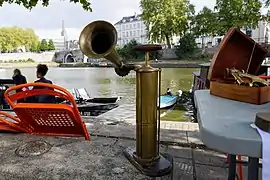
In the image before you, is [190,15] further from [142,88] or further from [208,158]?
[142,88]

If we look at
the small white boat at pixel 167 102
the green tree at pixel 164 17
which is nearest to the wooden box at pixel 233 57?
A: the small white boat at pixel 167 102

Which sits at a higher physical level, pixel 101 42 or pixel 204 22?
pixel 204 22

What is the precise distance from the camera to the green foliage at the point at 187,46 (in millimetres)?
41125

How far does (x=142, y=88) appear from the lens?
80.4 inches

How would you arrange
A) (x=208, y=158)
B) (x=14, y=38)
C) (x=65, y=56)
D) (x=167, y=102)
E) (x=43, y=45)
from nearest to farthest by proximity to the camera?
(x=208, y=158) < (x=167, y=102) < (x=14, y=38) < (x=65, y=56) < (x=43, y=45)

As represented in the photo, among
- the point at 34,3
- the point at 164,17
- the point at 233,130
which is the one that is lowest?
the point at 233,130

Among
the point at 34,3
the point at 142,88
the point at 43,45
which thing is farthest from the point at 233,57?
the point at 43,45

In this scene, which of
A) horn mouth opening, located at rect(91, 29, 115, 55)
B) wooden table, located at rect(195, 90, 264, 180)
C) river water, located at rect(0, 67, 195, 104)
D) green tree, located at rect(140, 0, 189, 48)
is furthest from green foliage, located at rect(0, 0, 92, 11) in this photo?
green tree, located at rect(140, 0, 189, 48)

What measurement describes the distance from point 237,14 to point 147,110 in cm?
3724

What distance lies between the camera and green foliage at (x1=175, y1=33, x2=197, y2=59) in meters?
41.1

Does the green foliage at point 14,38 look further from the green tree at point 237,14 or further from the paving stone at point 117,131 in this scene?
the paving stone at point 117,131

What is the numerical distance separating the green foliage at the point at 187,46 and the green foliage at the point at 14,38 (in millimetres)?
37116

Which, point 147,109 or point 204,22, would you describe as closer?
point 147,109

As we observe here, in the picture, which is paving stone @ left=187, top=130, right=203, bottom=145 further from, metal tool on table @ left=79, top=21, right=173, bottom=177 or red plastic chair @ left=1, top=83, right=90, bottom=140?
red plastic chair @ left=1, top=83, right=90, bottom=140
